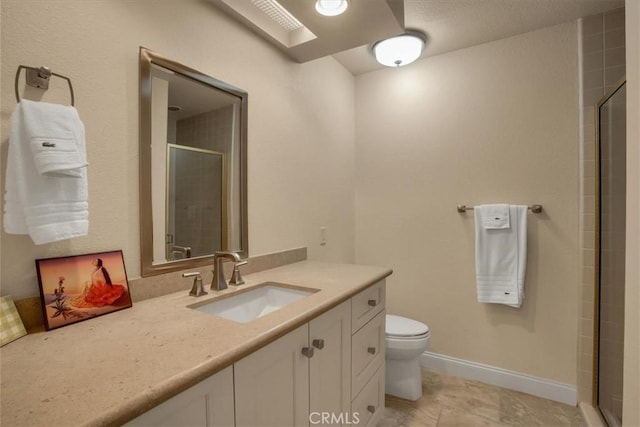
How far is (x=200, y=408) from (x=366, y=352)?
98cm

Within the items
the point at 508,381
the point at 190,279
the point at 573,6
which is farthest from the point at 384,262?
the point at 573,6

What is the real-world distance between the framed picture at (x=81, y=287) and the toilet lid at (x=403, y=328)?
150 centimetres

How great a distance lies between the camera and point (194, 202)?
54.4 inches

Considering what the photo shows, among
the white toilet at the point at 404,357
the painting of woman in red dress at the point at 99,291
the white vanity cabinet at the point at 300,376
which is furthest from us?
the white toilet at the point at 404,357

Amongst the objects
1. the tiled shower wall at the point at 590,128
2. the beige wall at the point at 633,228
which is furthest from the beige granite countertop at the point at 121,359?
the tiled shower wall at the point at 590,128

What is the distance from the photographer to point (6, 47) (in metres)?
0.84

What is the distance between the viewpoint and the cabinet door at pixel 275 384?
0.83 m

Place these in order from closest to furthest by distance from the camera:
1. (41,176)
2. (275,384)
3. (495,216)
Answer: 1. (41,176)
2. (275,384)
3. (495,216)

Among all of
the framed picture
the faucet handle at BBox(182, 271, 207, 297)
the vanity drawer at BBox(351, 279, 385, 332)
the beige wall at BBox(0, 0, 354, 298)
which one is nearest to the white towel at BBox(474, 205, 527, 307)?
the vanity drawer at BBox(351, 279, 385, 332)

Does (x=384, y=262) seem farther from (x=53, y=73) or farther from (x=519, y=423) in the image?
(x=53, y=73)

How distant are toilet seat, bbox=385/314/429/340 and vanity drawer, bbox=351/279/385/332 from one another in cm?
33

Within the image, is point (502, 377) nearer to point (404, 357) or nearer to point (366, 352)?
point (404, 357)

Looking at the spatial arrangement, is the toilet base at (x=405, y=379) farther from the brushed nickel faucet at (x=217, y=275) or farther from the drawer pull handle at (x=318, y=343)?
the brushed nickel faucet at (x=217, y=275)

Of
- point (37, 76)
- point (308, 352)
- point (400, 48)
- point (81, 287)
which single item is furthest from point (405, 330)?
point (37, 76)
